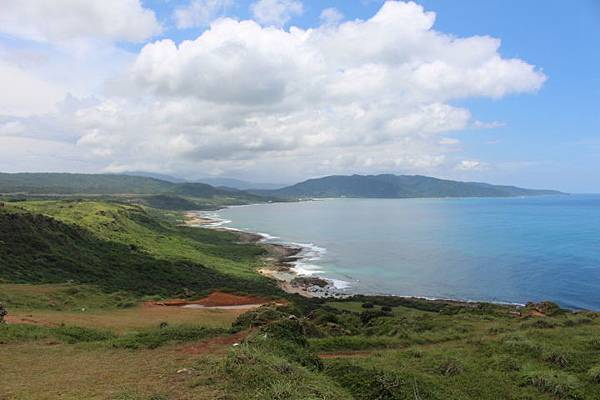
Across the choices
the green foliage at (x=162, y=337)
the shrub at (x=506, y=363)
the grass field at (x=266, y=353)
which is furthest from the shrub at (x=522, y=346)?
the green foliage at (x=162, y=337)

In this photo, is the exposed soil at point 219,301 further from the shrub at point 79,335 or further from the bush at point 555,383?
the bush at point 555,383

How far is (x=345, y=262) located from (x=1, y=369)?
78468 mm

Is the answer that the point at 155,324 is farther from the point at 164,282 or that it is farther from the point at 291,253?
the point at 291,253

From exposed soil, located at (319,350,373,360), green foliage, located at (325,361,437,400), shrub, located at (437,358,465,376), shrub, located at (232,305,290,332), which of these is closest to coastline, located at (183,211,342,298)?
shrub, located at (232,305,290,332)

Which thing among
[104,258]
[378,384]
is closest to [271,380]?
[378,384]

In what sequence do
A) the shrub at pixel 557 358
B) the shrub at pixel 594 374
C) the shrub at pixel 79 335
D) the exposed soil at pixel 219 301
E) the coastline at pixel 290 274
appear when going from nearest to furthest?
the shrub at pixel 594 374, the shrub at pixel 557 358, the shrub at pixel 79 335, the exposed soil at pixel 219 301, the coastline at pixel 290 274

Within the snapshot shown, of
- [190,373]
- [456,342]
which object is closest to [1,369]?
[190,373]

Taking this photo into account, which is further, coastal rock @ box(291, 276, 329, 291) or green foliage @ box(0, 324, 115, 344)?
coastal rock @ box(291, 276, 329, 291)

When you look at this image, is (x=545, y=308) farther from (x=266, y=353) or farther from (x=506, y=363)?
(x=266, y=353)

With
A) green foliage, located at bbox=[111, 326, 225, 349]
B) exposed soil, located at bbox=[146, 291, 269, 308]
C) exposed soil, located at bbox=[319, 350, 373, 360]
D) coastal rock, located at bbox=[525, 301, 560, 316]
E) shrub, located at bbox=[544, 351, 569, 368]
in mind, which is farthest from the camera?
exposed soil, located at bbox=[146, 291, 269, 308]

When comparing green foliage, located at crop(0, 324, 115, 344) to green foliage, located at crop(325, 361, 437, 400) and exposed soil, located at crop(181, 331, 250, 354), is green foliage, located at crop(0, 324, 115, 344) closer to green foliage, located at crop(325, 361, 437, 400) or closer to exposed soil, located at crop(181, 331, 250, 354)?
exposed soil, located at crop(181, 331, 250, 354)

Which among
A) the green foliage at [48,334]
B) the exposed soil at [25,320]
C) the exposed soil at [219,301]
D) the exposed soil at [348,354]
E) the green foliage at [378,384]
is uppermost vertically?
the green foliage at [378,384]

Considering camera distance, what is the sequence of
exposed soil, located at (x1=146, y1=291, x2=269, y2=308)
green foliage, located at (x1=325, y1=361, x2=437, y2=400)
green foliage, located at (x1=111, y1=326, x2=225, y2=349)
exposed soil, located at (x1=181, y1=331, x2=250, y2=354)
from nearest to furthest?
green foliage, located at (x1=325, y1=361, x2=437, y2=400), exposed soil, located at (x1=181, y1=331, x2=250, y2=354), green foliage, located at (x1=111, y1=326, x2=225, y2=349), exposed soil, located at (x1=146, y1=291, x2=269, y2=308)

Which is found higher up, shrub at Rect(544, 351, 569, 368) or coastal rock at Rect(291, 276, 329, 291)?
shrub at Rect(544, 351, 569, 368)
